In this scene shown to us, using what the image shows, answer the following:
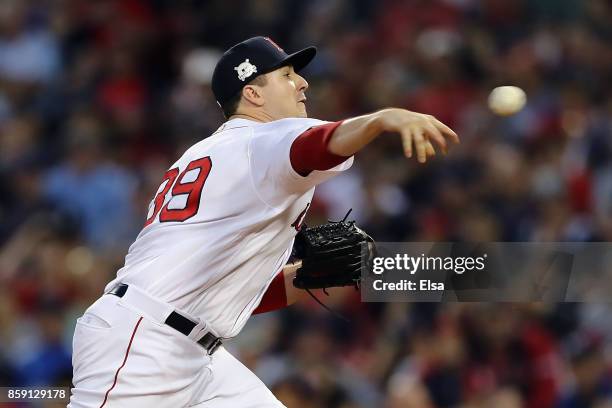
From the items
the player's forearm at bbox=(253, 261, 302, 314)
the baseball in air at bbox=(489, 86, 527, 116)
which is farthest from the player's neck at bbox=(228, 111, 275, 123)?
the baseball in air at bbox=(489, 86, 527, 116)

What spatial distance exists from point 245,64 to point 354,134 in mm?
1069

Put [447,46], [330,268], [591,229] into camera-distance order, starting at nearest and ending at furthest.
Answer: [330,268]
[591,229]
[447,46]

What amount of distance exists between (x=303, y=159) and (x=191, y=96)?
17.4ft

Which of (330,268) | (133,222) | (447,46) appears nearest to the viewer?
(330,268)

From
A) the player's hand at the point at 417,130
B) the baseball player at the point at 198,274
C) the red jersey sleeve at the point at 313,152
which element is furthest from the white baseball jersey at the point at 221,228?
the player's hand at the point at 417,130

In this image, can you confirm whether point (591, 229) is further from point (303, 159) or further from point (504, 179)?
point (303, 159)

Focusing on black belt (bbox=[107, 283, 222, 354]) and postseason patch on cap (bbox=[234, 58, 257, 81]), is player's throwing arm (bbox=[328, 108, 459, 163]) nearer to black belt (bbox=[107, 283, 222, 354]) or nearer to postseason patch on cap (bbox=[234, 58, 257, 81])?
black belt (bbox=[107, 283, 222, 354])

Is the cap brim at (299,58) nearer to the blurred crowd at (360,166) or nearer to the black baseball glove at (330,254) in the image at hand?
the black baseball glove at (330,254)

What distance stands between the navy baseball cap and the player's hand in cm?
111

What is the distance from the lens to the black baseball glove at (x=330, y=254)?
12.9 ft

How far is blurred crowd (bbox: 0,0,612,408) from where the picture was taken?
5879 millimetres

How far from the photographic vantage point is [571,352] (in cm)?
592

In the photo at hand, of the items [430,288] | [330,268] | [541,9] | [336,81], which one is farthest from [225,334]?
[541,9]

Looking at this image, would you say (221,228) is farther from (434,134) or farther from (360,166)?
(360,166)
